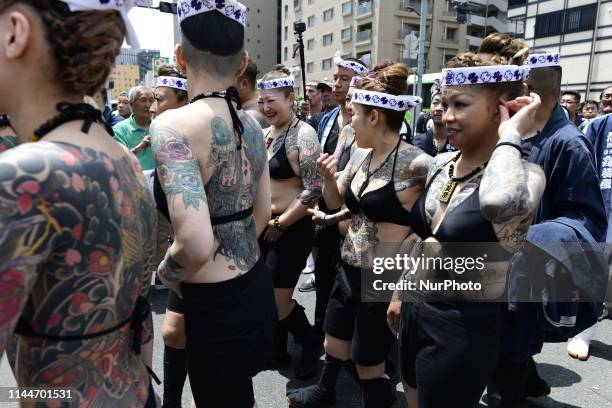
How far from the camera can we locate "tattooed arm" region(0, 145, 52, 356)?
857 mm

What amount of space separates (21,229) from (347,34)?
160 ft

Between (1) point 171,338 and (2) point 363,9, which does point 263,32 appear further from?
(1) point 171,338

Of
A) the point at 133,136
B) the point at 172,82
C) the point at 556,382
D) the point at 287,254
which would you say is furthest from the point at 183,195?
the point at 133,136

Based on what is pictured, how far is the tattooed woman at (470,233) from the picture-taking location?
1866 mm

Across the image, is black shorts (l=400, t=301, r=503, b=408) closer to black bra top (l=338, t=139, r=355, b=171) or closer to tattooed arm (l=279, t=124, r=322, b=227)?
tattooed arm (l=279, t=124, r=322, b=227)

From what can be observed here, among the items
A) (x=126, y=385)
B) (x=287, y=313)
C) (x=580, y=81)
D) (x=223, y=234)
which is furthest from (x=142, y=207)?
(x=580, y=81)

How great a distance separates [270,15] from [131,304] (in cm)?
7674

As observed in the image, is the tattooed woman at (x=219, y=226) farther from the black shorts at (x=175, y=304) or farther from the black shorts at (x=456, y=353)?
the black shorts at (x=456, y=353)

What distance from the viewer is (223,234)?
185 cm

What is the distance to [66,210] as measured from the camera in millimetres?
944

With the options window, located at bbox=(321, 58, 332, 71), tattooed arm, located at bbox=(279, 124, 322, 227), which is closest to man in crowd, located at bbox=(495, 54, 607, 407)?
tattooed arm, located at bbox=(279, 124, 322, 227)

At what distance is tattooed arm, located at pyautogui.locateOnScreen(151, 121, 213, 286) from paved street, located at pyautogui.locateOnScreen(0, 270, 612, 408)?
6.10ft

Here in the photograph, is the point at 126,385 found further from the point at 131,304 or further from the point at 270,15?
the point at 270,15

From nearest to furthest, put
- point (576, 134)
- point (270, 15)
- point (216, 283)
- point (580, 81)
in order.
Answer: point (216, 283) < point (576, 134) < point (580, 81) < point (270, 15)
